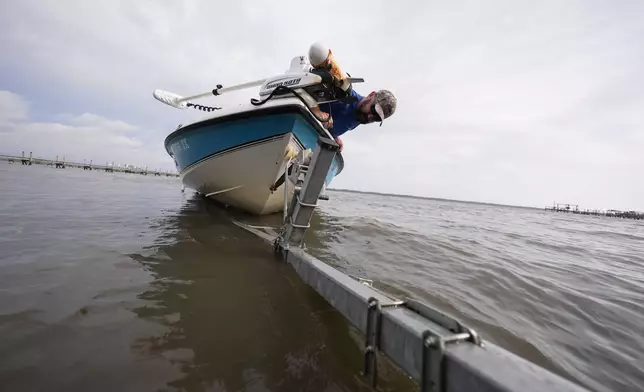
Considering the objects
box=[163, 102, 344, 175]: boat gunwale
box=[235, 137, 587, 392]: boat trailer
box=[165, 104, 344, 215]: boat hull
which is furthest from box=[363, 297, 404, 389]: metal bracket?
box=[163, 102, 344, 175]: boat gunwale

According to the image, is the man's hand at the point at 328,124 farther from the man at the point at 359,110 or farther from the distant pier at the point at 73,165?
the distant pier at the point at 73,165

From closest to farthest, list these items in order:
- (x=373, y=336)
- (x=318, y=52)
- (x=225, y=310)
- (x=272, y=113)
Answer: (x=373, y=336) → (x=225, y=310) → (x=318, y=52) → (x=272, y=113)

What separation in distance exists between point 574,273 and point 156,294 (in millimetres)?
6129

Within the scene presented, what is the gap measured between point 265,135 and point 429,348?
4624 millimetres

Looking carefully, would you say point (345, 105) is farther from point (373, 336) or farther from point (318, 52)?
point (373, 336)

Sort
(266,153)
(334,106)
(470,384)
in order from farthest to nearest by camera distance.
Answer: (334,106), (266,153), (470,384)

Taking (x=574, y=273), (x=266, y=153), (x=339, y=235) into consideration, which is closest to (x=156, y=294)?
(x=266, y=153)

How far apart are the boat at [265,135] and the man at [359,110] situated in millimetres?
302

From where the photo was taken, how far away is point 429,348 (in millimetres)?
1062

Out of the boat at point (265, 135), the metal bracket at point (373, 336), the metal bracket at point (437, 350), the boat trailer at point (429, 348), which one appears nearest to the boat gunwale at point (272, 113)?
the boat at point (265, 135)

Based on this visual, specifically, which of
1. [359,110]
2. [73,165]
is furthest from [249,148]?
[73,165]

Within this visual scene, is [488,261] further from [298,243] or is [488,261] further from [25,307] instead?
[25,307]

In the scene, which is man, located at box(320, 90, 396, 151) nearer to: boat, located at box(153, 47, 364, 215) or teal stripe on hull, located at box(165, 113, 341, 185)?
boat, located at box(153, 47, 364, 215)

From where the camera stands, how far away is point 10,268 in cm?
239
